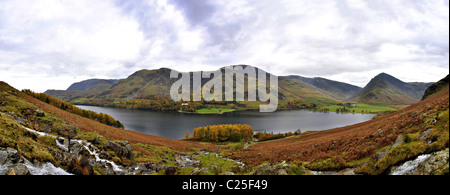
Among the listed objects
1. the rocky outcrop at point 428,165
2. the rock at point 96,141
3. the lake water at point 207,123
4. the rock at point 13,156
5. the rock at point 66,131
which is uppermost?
the rocky outcrop at point 428,165

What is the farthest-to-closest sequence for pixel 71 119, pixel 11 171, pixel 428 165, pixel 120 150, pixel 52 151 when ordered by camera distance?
pixel 71 119, pixel 120 150, pixel 52 151, pixel 11 171, pixel 428 165

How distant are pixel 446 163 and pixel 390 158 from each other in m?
2.75

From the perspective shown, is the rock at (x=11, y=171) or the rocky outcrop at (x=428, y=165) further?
the rock at (x=11, y=171)

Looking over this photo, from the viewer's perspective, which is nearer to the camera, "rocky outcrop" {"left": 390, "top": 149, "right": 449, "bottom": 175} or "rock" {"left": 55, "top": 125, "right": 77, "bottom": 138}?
"rocky outcrop" {"left": 390, "top": 149, "right": 449, "bottom": 175}

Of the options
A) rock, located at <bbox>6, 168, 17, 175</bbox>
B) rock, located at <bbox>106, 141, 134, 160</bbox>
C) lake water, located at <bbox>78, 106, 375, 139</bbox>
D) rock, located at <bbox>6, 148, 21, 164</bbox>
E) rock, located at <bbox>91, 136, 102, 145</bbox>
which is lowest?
lake water, located at <bbox>78, 106, 375, 139</bbox>

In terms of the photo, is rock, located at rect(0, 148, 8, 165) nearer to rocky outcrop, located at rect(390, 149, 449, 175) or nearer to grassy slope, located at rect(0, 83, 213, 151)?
rocky outcrop, located at rect(390, 149, 449, 175)

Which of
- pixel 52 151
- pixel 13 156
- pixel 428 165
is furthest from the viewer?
pixel 52 151

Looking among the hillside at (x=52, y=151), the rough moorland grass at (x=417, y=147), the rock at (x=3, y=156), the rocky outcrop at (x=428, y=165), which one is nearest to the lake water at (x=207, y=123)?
the hillside at (x=52, y=151)

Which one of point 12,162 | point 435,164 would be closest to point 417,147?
point 435,164

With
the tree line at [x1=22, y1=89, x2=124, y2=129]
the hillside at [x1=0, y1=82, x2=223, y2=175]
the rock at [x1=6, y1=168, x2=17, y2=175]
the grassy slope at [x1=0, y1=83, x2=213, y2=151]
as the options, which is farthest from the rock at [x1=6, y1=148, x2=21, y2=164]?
the tree line at [x1=22, y1=89, x2=124, y2=129]

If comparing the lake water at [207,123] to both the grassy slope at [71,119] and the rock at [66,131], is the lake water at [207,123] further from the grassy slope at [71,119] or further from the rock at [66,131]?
the rock at [66,131]

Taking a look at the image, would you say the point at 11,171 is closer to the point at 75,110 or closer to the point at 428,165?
the point at 428,165

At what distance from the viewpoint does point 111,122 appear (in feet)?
250
